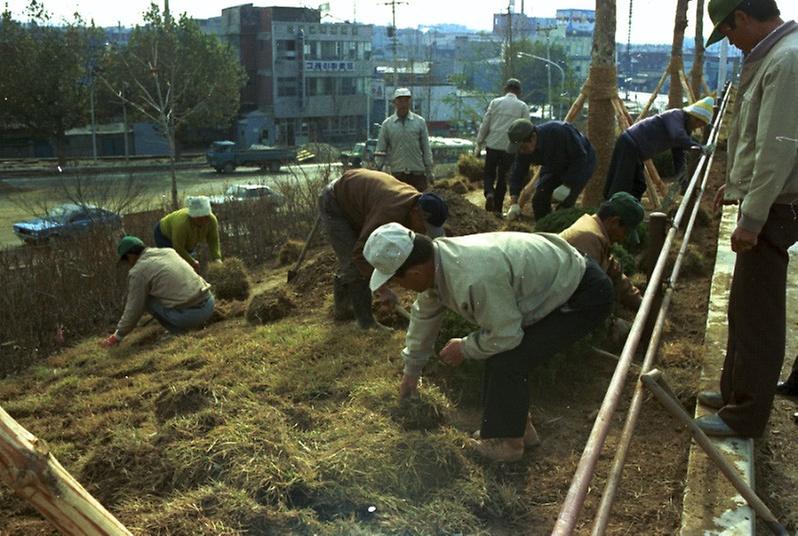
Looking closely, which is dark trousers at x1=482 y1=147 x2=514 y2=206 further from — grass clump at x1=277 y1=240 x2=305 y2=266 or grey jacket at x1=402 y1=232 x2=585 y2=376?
grey jacket at x1=402 y1=232 x2=585 y2=376

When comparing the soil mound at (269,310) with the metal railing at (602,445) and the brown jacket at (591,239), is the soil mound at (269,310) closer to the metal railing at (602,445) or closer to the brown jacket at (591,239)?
the brown jacket at (591,239)

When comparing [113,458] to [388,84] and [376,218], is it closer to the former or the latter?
[376,218]

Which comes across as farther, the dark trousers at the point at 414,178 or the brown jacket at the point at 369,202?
the dark trousers at the point at 414,178

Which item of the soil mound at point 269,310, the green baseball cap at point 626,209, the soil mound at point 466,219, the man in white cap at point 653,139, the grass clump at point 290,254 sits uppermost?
the man in white cap at point 653,139

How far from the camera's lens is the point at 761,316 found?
10.2 ft

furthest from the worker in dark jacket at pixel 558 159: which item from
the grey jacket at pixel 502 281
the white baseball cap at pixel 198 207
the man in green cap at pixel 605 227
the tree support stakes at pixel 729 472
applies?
the tree support stakes at pixel 729 472

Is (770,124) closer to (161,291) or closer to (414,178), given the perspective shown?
(161,291)

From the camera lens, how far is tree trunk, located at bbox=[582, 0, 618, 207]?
8.92 metres

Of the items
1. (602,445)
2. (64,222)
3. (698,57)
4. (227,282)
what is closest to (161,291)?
(227,282)

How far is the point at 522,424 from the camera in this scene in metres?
3.56

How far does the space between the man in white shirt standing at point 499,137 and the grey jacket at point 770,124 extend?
6.31 m

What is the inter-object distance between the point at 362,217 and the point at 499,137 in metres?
4.29

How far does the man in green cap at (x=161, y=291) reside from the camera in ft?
22.4

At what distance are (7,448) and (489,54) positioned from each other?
6993 cm
